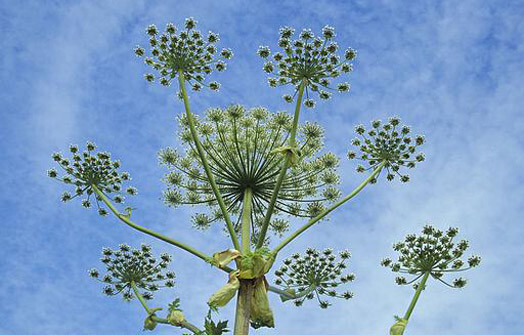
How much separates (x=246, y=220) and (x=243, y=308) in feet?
9.25

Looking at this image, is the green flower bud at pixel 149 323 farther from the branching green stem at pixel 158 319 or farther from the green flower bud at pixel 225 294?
the green flower bud at pixel 225 294

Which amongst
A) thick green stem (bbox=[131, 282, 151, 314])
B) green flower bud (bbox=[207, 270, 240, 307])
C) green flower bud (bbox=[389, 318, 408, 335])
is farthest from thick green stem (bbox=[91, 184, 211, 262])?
green flower bud (bbox=[389, 318, 408, 335])

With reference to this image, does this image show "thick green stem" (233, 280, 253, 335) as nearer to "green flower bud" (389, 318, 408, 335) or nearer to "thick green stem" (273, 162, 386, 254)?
"thick green stem" (273, 162, 386, 254)

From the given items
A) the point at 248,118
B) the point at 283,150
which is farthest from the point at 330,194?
the point at 283,150

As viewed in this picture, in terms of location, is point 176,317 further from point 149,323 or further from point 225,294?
point 225,294

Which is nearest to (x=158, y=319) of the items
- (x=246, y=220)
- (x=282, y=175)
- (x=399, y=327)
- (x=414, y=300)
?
(x=246, y=220)

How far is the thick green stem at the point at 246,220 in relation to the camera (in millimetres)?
12632

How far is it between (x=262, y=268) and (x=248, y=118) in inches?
211

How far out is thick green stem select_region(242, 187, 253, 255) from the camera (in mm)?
12632

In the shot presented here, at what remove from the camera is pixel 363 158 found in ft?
47.5

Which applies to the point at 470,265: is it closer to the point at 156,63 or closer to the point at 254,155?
the point at 254,155

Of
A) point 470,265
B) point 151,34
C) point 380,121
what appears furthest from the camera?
point 380,121

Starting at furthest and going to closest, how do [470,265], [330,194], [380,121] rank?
[330,194]
[380,121]
[470,265]

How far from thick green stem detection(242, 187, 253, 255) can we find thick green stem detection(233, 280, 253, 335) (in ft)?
2.13
